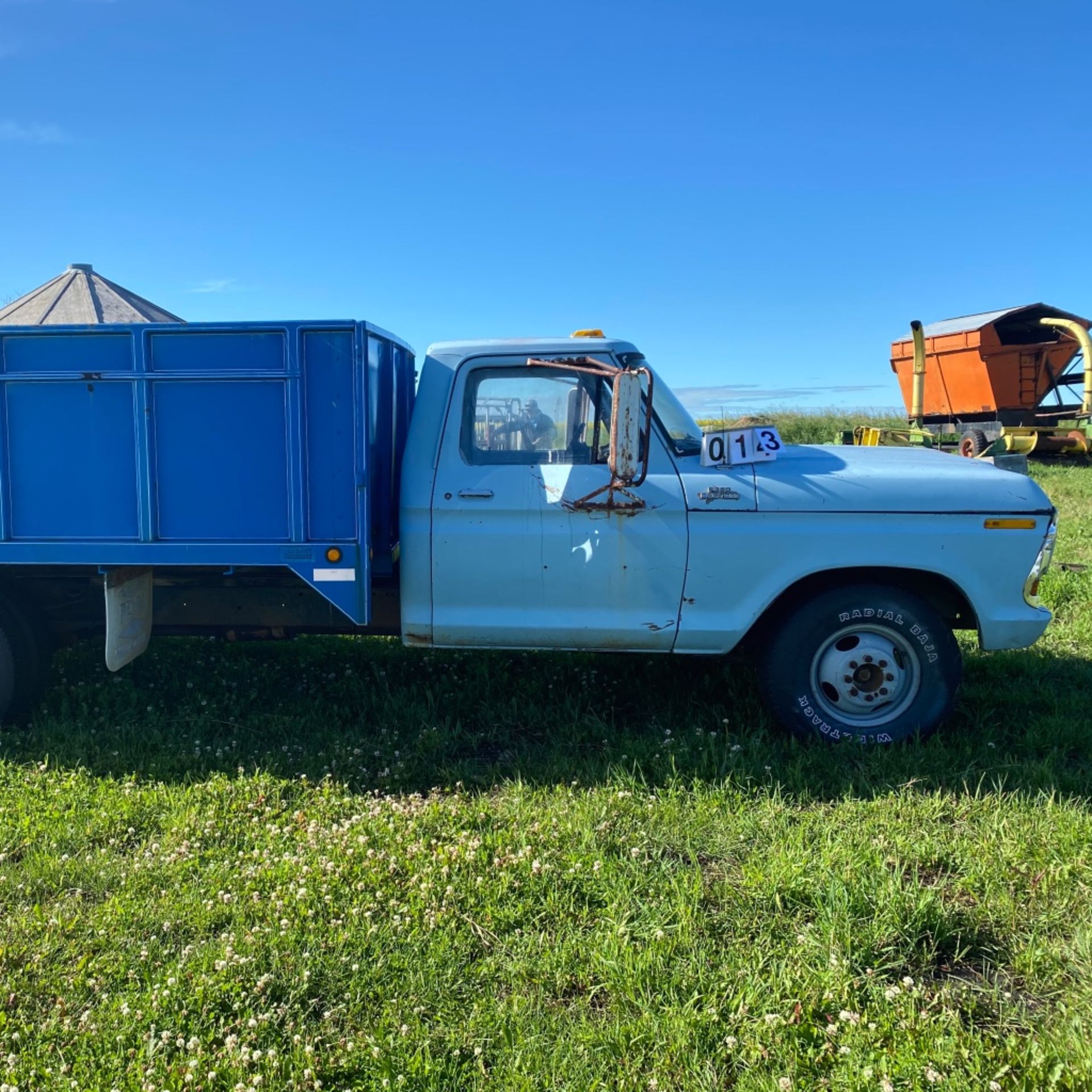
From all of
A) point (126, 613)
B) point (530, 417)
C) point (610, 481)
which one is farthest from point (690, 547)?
point (126, 613)

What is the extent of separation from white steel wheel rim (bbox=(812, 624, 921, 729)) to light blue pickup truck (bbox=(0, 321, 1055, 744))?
0.01 m

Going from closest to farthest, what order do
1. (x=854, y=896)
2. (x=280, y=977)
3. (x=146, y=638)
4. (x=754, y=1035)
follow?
(x=754, y=1035) → (x=280, y=977) → (x=854, y=896) → (x=146, y=638)

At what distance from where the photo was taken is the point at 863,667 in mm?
4434

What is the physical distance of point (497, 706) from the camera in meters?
4.97

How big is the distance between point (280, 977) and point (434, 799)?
48.2 inches

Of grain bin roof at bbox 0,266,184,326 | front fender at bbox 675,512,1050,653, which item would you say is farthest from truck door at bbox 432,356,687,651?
grain bin roof at bbox 0,266,184,326

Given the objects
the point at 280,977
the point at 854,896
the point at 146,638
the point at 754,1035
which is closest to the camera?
the point at 754,1035

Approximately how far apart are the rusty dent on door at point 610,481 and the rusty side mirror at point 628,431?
2 cm

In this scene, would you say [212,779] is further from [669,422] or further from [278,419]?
[669,422]

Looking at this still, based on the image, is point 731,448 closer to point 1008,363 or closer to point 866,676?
point 866,676

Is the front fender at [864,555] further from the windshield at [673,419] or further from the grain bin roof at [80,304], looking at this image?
the grain bin roof at [80,304]

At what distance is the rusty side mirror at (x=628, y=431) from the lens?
3.78 metres

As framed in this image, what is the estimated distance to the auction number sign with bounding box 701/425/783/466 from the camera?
14.2ft

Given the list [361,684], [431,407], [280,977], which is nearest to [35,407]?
[431,407]
